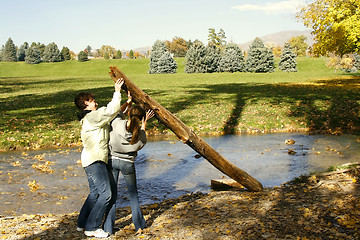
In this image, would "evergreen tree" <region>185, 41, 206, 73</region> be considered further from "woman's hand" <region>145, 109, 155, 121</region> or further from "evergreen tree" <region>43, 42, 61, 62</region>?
"woman's hand" <region>145, 109, 155, 121</region>

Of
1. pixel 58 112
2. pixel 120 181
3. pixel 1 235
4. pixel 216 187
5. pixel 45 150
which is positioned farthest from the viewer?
pixel 58 112

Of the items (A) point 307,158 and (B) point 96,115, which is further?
(A) point 307,158

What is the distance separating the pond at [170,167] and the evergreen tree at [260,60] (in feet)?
174

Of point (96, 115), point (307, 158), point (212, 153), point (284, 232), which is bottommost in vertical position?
point (307, 158)

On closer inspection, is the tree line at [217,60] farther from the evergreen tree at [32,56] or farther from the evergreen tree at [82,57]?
the evergreen tree at [32,56]

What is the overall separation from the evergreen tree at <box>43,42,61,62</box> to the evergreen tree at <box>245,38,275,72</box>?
57861mm

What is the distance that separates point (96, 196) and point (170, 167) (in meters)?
4.82

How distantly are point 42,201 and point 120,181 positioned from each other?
2.03m

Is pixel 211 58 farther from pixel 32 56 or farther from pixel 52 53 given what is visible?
pixel 52 53

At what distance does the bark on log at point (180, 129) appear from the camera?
5.26 m

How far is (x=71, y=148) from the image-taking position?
41.1ft

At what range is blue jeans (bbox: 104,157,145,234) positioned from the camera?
5113 mm

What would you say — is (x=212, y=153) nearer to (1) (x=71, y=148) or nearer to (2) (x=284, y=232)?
(2) (x=284, y=232)

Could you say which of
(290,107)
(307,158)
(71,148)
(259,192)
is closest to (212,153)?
(259,192)
